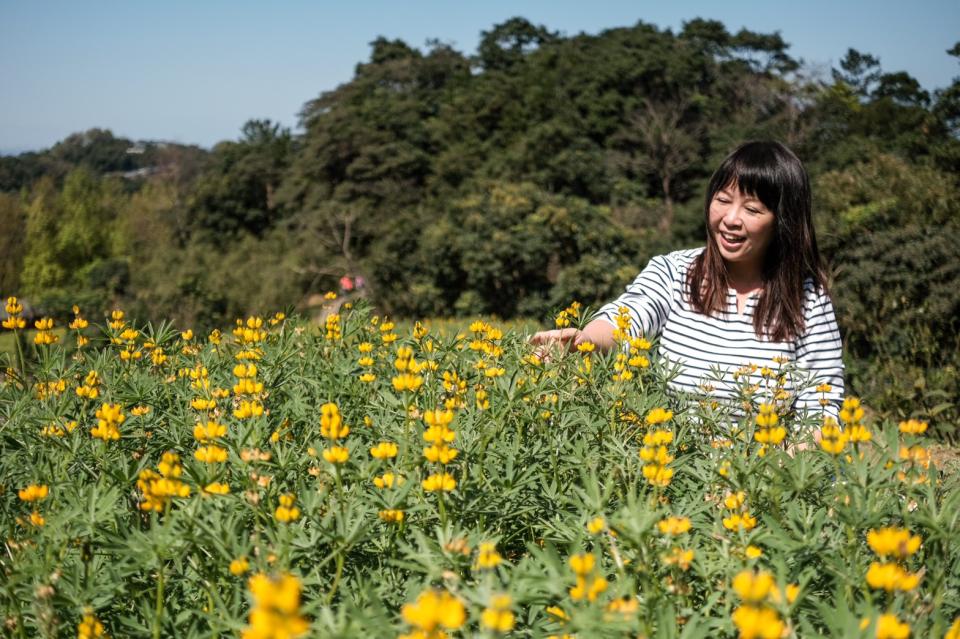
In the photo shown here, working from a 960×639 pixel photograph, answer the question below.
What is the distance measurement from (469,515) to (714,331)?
1.59m

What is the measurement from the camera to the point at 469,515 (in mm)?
1246

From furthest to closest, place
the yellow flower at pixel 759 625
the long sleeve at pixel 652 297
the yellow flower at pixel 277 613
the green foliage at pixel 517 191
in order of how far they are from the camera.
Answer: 1. the green foliage at pixel 517 191
2. the long sleeve at pixel 652 297
3. the yellow flower at pixel 759 625
4. the yellow flower at pixel 277 613

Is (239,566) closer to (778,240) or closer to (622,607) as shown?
(622,607)

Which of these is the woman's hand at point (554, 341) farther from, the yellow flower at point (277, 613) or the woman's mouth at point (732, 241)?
the yellow flower at point (277, 613)

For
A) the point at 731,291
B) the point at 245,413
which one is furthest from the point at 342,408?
the point at 731,291

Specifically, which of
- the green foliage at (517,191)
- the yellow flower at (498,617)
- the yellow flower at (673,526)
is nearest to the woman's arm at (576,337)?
the yellow flower at (673,526)

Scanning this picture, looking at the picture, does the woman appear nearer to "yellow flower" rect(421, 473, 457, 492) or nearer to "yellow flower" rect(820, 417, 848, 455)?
"yellow flower" rect(820, 417, 848, 455)

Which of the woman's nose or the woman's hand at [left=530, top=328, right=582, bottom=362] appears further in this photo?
the woman's nose

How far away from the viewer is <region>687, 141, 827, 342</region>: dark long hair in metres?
2.45

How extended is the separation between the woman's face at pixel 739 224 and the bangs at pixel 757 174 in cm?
2

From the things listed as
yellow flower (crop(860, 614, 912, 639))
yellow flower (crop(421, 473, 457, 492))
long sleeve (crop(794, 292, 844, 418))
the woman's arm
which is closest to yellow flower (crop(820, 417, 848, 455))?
yellow flower (crop(860, 614, 912, 639))

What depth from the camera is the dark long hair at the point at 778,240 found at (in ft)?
8.02

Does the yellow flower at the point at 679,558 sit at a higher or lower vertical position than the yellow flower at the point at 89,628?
higher

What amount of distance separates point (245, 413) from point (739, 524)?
36.2 inches
